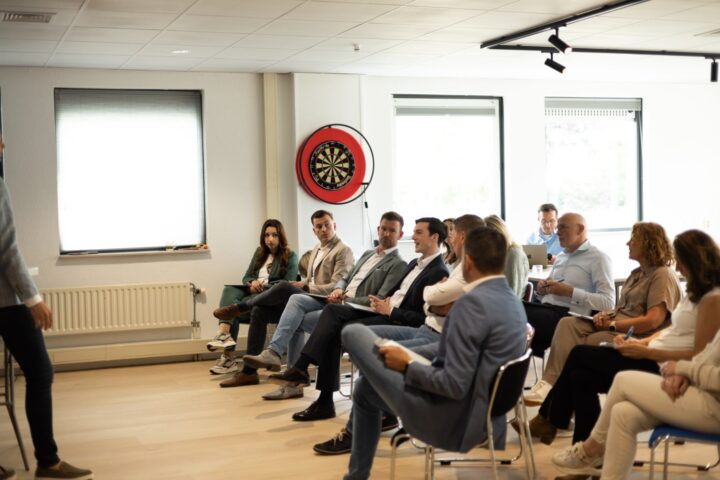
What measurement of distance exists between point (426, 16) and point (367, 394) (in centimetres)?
303

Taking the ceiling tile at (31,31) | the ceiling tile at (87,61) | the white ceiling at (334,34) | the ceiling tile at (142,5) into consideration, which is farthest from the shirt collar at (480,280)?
the ceiling tile at (87,61)

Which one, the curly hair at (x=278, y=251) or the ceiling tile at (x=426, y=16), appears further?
the curly hair at (x=278, y=251)

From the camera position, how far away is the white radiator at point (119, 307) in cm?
778

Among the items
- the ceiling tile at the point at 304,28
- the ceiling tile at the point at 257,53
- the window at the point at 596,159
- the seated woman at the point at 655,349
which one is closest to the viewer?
the seated woman at the point at 655,349

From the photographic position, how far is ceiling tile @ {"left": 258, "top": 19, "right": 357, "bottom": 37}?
616 centimetres

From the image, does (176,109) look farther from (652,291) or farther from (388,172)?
(652,291)

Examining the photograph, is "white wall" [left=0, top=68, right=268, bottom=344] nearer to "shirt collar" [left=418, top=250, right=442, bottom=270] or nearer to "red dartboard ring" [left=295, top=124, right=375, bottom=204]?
"red dartboard ring" [left=295, top=124, right=375, bottom=204]

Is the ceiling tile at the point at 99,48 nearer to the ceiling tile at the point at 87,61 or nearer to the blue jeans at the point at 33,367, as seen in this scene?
the ceiling tile at the point at 87,61

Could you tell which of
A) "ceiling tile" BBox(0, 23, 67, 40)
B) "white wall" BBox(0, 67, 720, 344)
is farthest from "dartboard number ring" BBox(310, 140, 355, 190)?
"ceiling tile" BBox(0, 23, 67, 40)

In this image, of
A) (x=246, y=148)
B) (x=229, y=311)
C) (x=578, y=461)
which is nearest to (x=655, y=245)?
(x=578, y=461)

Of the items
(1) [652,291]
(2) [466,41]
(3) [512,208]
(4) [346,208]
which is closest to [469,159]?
(3) [512,208]

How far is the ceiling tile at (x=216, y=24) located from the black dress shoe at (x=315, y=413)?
2554mm

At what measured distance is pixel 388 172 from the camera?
8.87m

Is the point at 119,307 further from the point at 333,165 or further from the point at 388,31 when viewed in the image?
the point at 388,31
